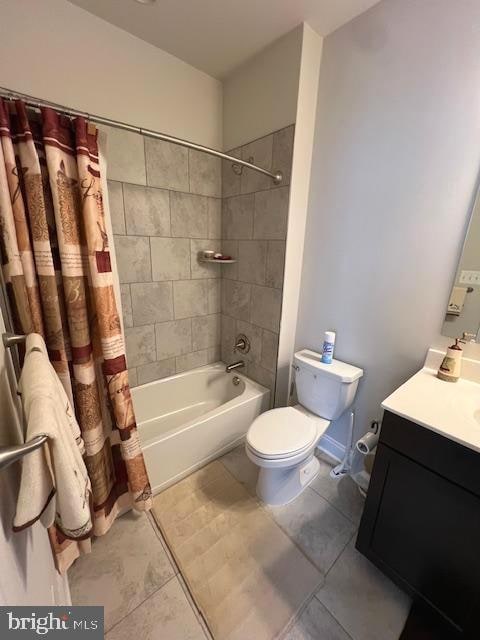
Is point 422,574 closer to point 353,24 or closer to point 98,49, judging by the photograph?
point 353,24

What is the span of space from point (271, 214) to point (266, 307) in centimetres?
59

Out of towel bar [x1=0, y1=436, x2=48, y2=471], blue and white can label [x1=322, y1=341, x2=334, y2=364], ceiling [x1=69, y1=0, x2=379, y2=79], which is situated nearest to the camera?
towel bar [x1=0, y1=436, x2=48, y2=471]

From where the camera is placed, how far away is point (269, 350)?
6.02 ft

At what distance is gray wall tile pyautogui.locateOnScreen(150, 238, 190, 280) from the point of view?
177 centimetres

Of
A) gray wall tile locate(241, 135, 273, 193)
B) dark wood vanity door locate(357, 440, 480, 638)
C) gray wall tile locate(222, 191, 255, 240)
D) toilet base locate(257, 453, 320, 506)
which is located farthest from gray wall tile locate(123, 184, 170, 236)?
dark wood vanity door locate(357, 440, 480, 638)

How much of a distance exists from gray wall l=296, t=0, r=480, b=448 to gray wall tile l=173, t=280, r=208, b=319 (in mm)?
848

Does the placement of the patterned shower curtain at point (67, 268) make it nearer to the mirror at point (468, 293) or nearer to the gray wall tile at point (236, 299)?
the gray wall tile at point (236, 299)

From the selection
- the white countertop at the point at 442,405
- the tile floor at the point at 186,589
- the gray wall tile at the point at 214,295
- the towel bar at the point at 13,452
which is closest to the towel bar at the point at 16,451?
the towel bar at the point at 13,452

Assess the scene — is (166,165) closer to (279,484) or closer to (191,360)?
(191,360)

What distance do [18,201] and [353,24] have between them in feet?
5.63

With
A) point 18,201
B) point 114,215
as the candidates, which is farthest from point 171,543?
point 114,215

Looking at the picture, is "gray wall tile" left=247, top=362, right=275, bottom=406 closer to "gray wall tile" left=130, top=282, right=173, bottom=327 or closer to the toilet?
the toilet

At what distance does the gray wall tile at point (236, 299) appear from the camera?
192 cm

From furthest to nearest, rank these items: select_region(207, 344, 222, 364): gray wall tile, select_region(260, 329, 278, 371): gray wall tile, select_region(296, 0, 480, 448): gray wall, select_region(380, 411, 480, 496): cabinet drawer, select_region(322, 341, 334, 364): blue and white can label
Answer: select_region(207, 344, 222, 364): gray wall tile < select_region(260, 329, 278, 371): gray wall tile < select_region(322, 341, 334, 364): blue and white can label < select_region(296, 0, 480, 448): gray wall < select_region(380, 411, 480, 496): cabinet drawer
